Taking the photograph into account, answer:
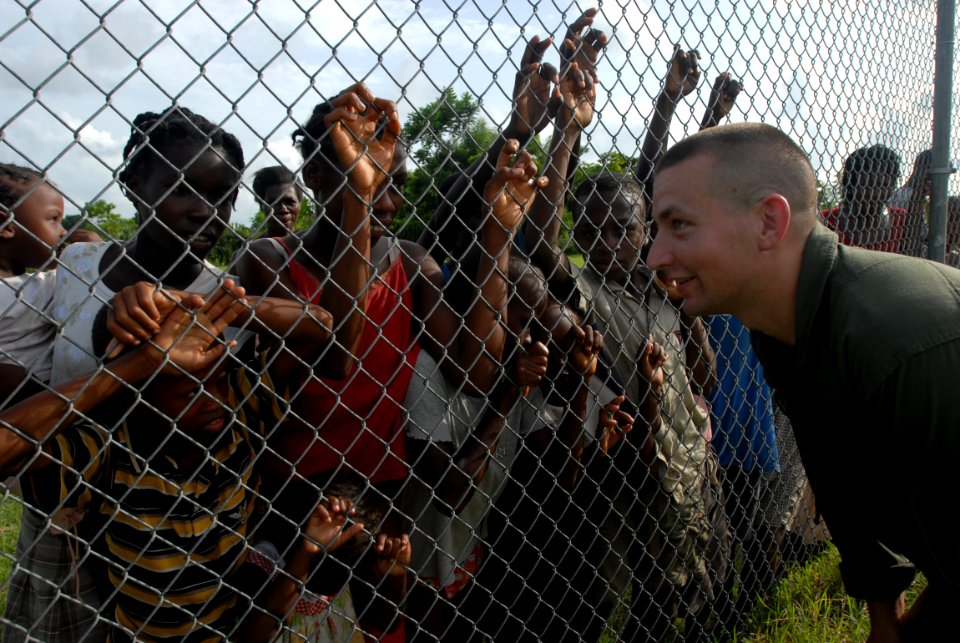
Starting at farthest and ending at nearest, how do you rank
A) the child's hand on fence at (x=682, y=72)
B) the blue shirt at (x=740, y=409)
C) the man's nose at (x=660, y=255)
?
the blue shirt at (x=740, y=409), the child's hand on fence at (x=682, y=72), the man's nose at (x=660, y=255)

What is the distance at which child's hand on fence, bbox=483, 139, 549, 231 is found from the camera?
6.79 ft

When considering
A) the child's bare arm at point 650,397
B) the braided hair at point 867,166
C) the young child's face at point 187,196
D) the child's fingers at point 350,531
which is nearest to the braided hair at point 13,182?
the young child's face at point 187,196

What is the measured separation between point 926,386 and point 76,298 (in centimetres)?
195

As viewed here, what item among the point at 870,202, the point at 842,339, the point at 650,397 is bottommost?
the point at 650,397

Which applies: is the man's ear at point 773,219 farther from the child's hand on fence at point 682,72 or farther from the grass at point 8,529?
the grass at point 8,529

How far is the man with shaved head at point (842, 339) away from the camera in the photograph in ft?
4.73

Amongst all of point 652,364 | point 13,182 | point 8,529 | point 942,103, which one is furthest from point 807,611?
point 8,529

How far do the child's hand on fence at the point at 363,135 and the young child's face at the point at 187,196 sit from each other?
1.05 feet

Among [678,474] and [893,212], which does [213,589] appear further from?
[893,212]

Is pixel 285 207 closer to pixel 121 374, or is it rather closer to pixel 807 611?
pixel 121 374

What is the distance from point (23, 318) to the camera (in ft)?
6.22

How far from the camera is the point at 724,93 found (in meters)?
3.00

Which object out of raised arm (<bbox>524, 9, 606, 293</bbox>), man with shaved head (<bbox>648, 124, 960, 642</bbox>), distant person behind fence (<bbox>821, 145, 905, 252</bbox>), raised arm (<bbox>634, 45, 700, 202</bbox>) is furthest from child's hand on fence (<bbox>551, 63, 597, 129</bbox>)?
distant person behind fence (<bbox>821, 145, 905, 252</bbox>)

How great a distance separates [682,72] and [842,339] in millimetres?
1555
